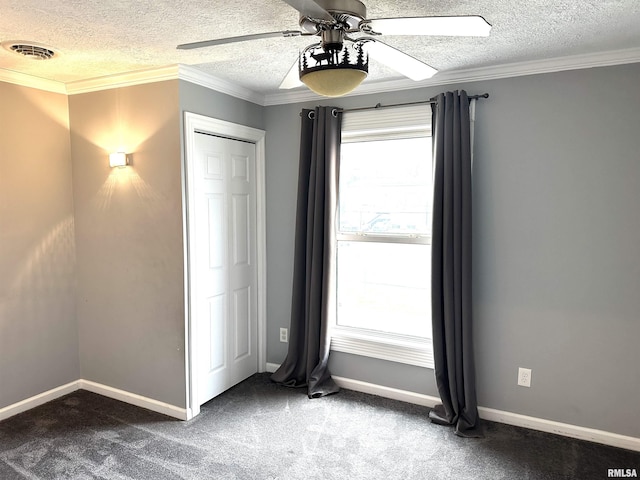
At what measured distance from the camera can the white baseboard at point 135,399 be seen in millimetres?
3105

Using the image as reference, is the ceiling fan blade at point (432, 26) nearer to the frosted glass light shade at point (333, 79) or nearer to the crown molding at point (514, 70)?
A: the frosted glass light shade at point (333, 79)

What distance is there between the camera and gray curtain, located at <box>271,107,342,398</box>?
3.37 m

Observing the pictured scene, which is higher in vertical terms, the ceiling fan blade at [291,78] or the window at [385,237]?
the ceiling fan blade at [291,78]

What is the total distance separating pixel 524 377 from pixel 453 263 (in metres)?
0.88

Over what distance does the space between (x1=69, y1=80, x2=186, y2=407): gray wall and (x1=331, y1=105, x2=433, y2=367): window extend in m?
1.24

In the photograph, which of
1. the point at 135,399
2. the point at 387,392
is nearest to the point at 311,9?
the point at 387,392

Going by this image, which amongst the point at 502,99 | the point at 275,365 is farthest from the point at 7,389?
the point at 502,99

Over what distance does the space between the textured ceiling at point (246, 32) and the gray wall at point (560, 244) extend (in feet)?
1.10

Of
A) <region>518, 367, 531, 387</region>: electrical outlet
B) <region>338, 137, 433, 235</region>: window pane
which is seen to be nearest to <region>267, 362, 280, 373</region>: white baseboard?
<region>338, 137, 433, 235</region>: window pane

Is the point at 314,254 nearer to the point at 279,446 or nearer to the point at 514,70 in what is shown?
the point at 279,446

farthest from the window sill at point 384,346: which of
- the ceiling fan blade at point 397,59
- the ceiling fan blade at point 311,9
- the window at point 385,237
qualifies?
the ceiling fan blade at point 311,9

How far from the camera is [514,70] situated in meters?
2.82

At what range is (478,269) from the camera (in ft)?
9.94

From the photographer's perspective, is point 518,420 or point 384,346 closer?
point 518,420
